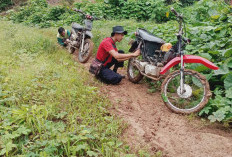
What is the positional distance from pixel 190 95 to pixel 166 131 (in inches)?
33.4

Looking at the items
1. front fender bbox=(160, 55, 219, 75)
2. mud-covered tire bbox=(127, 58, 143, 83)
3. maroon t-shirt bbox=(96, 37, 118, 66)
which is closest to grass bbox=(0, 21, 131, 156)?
maroon t-shirt bbox=(96, 37, 118, 66)

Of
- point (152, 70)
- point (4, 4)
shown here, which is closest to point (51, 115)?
point (152, 70)

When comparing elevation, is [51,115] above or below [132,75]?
above

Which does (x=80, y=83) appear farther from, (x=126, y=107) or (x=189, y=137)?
(x=189, y=137)

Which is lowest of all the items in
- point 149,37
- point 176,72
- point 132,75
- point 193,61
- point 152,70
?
point 132,75

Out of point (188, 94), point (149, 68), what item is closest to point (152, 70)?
point (149, 68)

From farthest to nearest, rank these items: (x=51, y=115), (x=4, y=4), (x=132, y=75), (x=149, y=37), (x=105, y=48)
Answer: (x=4, y=4), (x=132, y=75), (x=105, y=48), (x=149, y=37), (x=51, y=115)

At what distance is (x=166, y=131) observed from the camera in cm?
336

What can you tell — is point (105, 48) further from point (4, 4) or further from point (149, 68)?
point (4, 4)

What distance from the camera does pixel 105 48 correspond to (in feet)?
16.0

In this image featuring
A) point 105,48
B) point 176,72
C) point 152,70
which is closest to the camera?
point 176,72

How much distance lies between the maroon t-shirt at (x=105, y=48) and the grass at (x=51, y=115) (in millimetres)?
595

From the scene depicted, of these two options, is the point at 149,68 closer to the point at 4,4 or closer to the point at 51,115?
the point at 51,115

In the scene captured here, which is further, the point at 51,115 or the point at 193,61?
the point at 193,61
